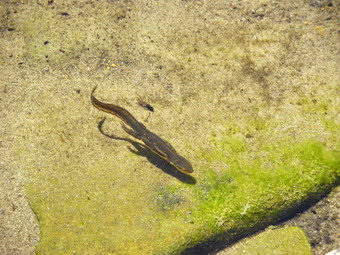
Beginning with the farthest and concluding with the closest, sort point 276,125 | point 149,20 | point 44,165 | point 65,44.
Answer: point 149,20
point 65,44
point 276,125
point 44,165

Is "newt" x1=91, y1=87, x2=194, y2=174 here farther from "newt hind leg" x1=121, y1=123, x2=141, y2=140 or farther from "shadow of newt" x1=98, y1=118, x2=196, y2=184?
"shadow of newt" x1=98, y1=118, x2=196, y2=184

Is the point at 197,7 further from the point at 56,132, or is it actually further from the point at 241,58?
the point at 56,132

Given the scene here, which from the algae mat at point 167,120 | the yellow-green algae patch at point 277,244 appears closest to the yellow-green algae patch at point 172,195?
the algae mat at point 167,120

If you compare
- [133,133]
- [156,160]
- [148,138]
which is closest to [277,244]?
[156,160]

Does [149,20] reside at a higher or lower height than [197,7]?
lower

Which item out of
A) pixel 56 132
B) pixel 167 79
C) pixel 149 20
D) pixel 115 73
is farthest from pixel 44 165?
pixel 149 20

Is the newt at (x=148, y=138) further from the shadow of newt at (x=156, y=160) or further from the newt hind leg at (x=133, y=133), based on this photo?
the shadow of newt at (x=156, y=160)

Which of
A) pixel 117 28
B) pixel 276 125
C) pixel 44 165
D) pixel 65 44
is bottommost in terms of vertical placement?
pixel 44 165
